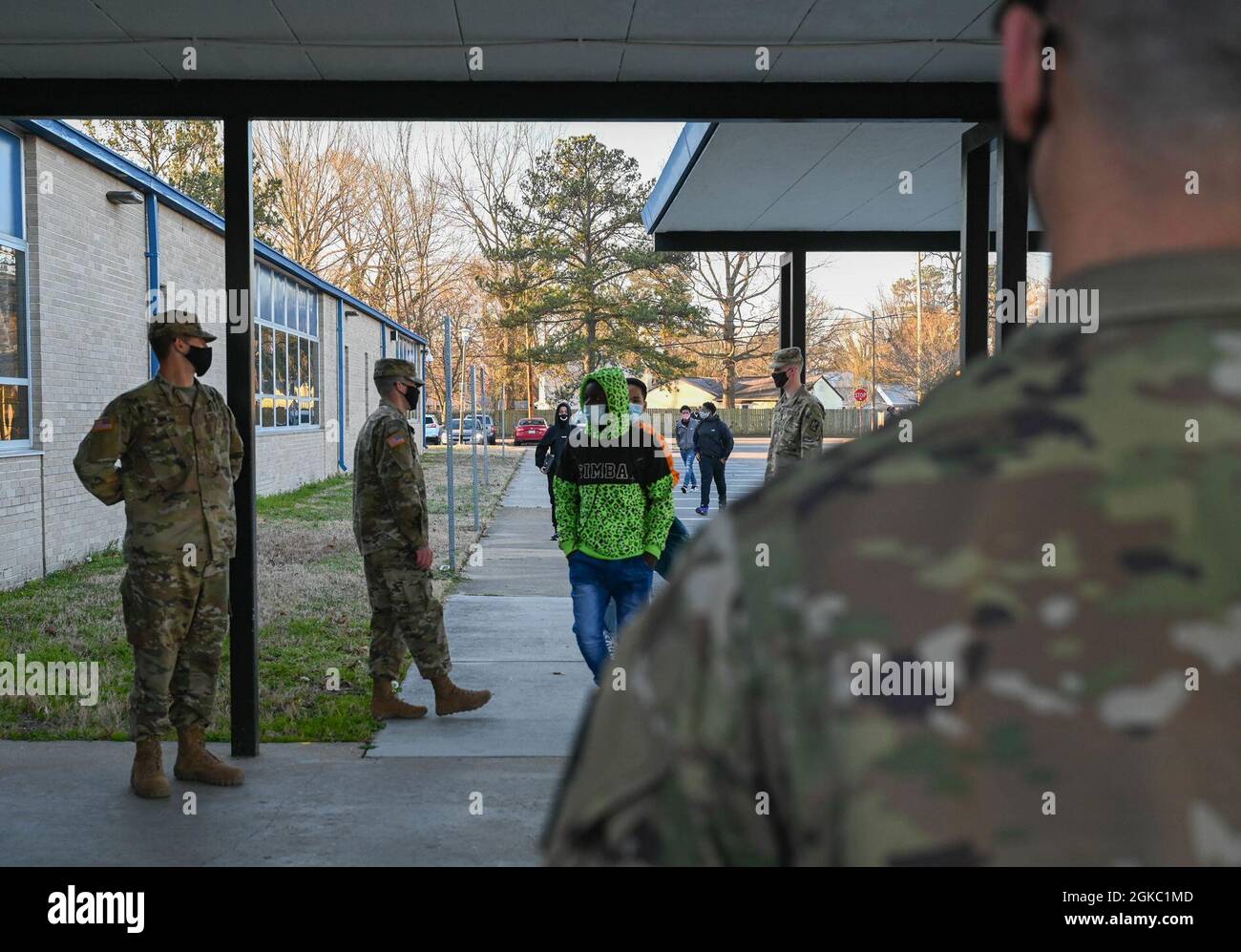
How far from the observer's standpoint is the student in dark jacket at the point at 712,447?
60.1ft

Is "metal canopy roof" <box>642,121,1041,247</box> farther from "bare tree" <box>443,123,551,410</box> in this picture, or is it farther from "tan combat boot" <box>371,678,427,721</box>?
"bare tree" <box>443,123,551,410</box>

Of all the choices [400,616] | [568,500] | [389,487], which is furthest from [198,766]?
[568,500]

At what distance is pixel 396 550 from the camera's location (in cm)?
652

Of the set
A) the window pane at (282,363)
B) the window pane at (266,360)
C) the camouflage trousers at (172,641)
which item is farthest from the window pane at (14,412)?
the window pane at (282,363)

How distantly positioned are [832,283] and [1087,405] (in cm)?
5991

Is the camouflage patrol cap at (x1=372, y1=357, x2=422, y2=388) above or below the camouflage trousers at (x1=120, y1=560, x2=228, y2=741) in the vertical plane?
above

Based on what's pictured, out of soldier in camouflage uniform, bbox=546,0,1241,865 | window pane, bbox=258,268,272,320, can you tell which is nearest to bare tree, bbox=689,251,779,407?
window pane, bbox=258,268,272,320

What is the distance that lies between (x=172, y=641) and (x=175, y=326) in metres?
1.40

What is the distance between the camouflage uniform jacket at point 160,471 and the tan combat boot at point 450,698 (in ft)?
5.81

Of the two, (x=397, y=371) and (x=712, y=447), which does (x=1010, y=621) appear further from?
(x=712, y=447)

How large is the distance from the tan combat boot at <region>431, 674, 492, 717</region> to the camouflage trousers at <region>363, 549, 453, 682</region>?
0.07 metres

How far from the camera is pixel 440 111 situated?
5.55m

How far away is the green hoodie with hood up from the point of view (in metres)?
5.80
